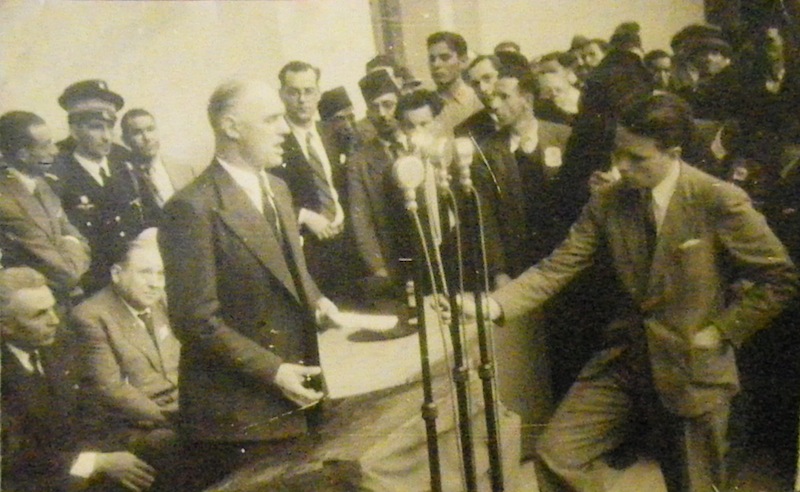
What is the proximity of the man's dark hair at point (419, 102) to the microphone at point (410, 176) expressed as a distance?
16 cm

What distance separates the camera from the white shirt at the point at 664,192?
1.79m

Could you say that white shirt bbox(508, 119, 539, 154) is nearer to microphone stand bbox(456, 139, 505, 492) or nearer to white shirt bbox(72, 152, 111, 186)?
microphone stand bbox(456, 139, 505, 492)

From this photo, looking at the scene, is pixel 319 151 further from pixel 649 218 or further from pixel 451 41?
pixel 649 218

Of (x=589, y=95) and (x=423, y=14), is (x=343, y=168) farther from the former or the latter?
(x=589, y=95)

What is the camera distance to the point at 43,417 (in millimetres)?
1985

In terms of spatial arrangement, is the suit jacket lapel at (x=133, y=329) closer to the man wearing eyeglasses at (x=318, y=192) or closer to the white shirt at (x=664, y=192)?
the man wearing eyeglasses at (x=318, y=192)

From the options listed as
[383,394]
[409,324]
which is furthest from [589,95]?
[383,394]

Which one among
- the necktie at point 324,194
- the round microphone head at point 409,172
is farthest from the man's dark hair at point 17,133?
the round microphone head at point 409,172

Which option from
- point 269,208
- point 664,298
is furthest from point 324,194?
point 664,298

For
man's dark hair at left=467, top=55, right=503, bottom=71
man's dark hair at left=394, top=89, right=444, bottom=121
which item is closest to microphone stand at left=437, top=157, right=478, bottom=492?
man's dark hair at left=394, top=89, right=444, bottom=121

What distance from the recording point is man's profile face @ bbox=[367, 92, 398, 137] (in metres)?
1.89

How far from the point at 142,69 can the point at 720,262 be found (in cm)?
143

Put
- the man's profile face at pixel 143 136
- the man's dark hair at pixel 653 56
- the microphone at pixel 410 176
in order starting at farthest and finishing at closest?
1. the man's profile face at pixel 143 136
2. the man's dark hair at pixel 653 56
3. the microphone at pixel 410 176

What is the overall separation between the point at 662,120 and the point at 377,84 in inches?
25.5
